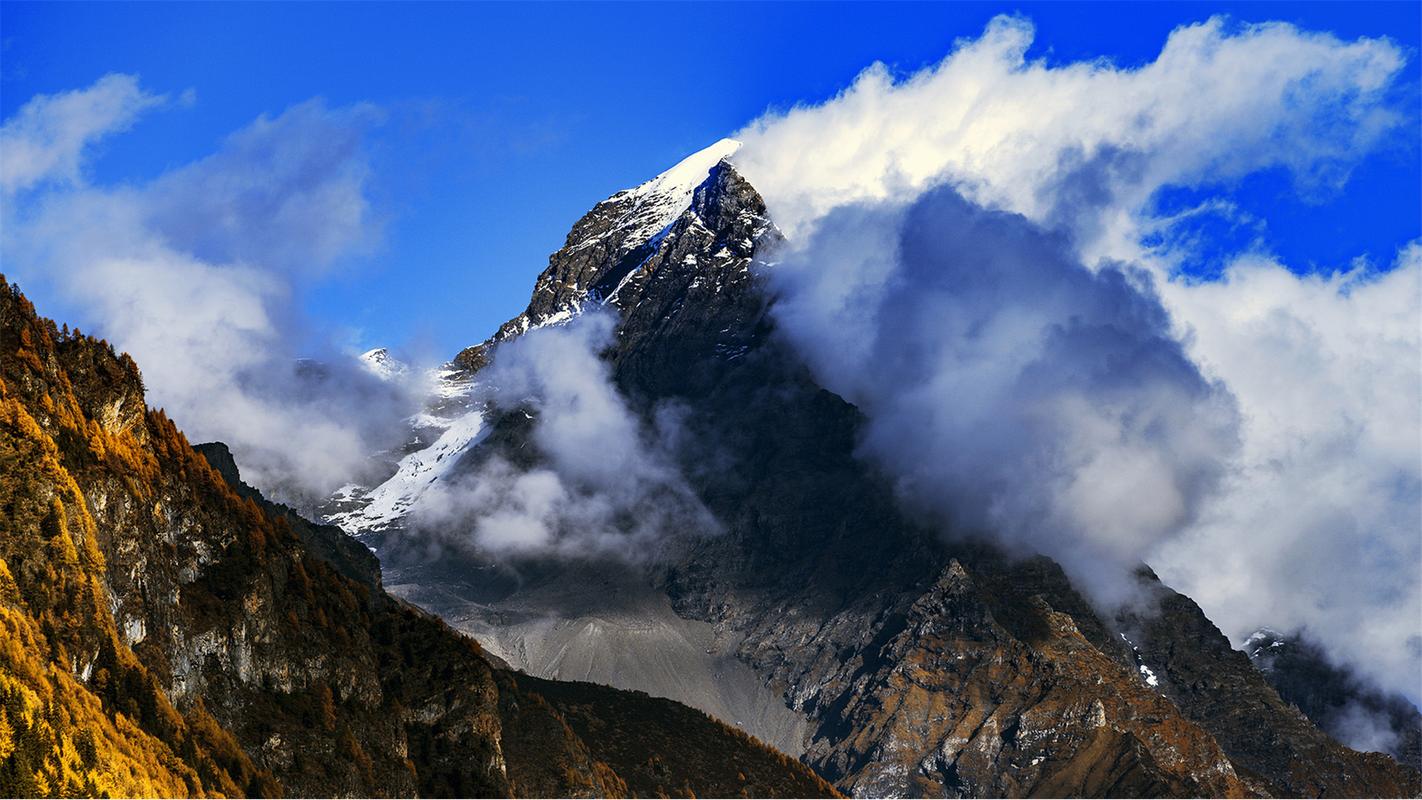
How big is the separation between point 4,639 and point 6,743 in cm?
1485

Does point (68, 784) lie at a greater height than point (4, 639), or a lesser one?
lesser

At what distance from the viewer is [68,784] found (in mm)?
193375

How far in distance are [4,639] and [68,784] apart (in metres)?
16.9

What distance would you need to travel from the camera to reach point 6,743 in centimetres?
18700

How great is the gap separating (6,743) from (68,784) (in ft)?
29.9

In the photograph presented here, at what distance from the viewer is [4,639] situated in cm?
19825
